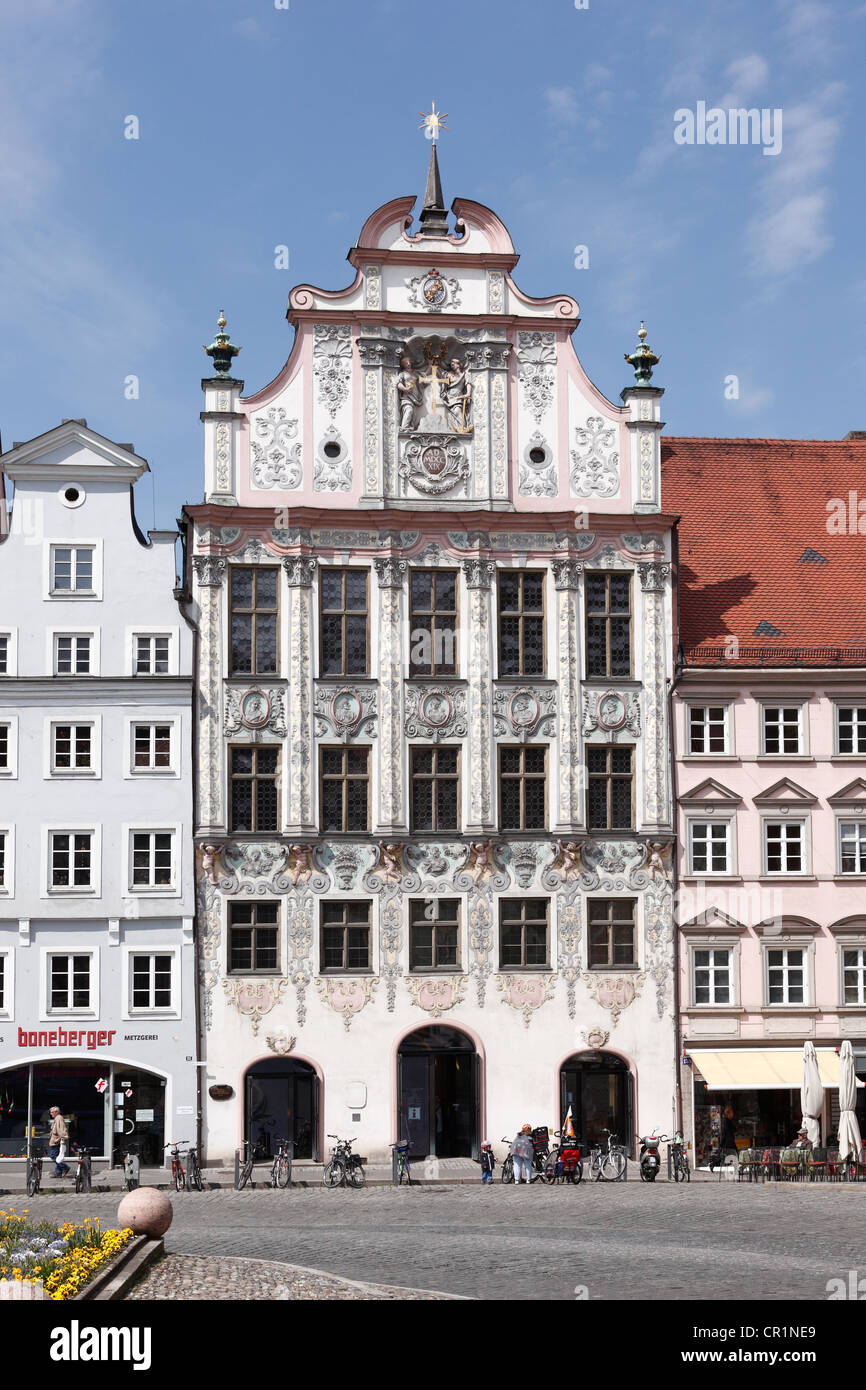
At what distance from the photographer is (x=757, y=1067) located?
4197cm

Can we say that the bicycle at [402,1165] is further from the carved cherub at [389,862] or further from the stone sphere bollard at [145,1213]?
the stone sphere bollard at [145,1213]

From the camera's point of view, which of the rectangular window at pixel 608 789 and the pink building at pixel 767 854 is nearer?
the pink building at pixel 767 854

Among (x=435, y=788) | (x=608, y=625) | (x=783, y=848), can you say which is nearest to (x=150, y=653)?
(x=435, y=788)

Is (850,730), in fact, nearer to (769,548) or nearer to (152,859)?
(769,548)

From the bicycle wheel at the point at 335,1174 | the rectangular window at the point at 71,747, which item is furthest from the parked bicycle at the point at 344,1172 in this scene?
the rectangular window at the point at 71,747

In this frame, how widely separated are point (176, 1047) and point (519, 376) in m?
18.3

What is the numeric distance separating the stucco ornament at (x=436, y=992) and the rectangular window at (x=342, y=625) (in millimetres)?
7460

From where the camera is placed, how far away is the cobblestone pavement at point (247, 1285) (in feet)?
64.6

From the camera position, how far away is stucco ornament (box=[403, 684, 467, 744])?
42812 millimetres

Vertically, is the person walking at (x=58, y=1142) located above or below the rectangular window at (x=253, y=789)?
below

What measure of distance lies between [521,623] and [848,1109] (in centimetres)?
1364

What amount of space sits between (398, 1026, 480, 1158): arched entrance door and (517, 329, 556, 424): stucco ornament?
51.1 ft
